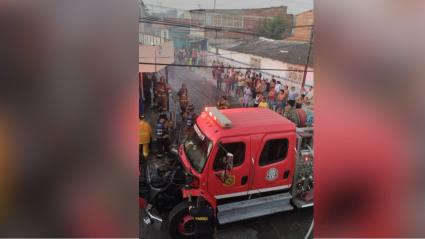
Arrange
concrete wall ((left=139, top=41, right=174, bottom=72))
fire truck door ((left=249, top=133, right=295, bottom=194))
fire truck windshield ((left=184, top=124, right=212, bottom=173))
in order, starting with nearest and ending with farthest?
concrete wall ((left=139, top=41, right=174, bottom=72)) < fire truck windshield ((left=184, top=124, right=212, bottom=173)) < fire truck door ((left=249, top=133, right=295, bottom=194))

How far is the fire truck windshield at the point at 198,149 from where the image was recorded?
177cm

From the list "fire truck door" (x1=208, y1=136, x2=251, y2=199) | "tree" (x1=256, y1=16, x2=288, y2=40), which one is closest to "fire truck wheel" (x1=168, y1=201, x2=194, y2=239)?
"fire truck door" (x1=208, y1=136, x2=251, y2=199)

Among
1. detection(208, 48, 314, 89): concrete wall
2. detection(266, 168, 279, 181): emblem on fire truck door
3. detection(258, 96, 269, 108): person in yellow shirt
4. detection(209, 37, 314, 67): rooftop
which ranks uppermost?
detection(209, 37, 314, 67): rooftop

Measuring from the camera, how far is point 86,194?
3.73 ft

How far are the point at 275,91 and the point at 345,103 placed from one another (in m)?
0.39

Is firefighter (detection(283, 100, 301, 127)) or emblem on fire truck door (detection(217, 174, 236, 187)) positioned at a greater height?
firefighter (detection(283, 100, 301, 127))

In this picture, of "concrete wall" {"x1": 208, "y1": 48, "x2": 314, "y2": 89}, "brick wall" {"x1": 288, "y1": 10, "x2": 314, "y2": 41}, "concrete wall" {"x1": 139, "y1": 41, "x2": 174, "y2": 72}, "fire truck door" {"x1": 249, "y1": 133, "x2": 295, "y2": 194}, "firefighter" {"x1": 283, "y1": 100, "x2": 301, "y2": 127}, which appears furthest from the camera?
"fire truck door" {"x1": 249, "y1": 133, "x2": 295, "y2": 194}

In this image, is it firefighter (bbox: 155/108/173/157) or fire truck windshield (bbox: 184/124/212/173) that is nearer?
firefighter (bbox: 155/108/173/157)

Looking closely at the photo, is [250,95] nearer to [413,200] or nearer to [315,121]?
[315,121]

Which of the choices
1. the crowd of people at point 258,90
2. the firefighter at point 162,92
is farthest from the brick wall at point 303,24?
the firefighter at point 162,92

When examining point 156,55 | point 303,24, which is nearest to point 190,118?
point 156,55

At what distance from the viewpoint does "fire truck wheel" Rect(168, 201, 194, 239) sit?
1.69 meters

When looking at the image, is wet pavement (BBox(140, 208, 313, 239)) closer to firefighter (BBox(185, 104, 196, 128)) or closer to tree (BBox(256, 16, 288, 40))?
firefighter (BBox(185, 104, 196, 128))

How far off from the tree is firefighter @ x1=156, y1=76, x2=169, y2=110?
0.57 m
